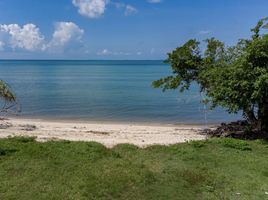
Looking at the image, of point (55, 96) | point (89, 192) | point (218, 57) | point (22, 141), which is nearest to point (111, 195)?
point (89, 192)

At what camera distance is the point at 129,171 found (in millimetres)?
12227

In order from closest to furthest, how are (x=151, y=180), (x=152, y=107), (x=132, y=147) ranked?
(x=151, y=180)
(x=132, y=147)
(x=152, y=107)

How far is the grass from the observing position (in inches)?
421

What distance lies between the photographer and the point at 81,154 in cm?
1405

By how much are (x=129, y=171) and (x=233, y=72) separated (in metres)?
8.44

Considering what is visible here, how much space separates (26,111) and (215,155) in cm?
2406

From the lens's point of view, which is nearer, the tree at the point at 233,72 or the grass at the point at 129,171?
the grass at the point at 129,171

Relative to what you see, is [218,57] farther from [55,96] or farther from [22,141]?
[55,96]

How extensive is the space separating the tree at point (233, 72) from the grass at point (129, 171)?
289 cm

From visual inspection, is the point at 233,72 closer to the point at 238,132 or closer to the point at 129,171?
the point at 238,132

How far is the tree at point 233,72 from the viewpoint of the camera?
1800 centimetres

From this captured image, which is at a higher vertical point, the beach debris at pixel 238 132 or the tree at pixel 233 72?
the tree at pixel 233 72

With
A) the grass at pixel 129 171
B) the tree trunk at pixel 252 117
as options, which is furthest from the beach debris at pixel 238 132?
the grass at pixel 129 171

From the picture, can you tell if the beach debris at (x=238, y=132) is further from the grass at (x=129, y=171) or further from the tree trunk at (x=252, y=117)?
the grass at (x=129, y=171)
